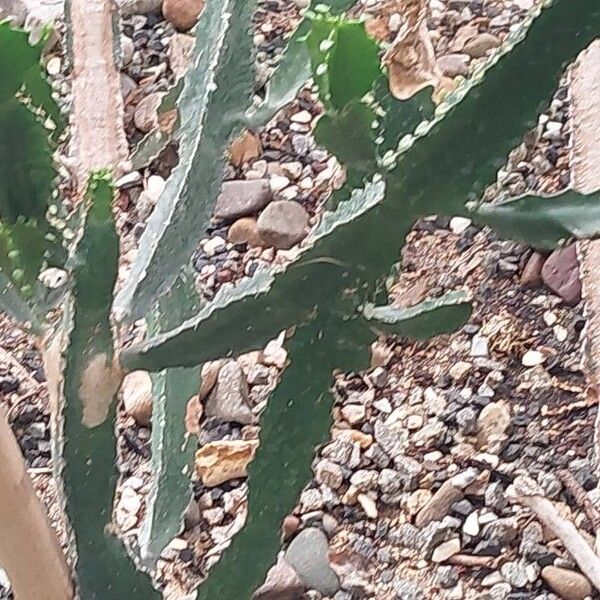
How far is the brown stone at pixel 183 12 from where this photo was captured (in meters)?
1.82

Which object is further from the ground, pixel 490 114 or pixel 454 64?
pixel 454 64

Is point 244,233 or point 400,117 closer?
point 400,117

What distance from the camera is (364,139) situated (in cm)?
63

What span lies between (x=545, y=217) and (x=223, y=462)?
77 cm

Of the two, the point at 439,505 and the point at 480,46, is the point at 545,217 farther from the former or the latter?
the point at 480,46

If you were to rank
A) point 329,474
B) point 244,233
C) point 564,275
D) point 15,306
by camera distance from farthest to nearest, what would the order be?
point 244,233, point 564,275, point 329,474, point 15,306

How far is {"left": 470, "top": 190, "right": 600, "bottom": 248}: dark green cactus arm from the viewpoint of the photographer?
0.61 m

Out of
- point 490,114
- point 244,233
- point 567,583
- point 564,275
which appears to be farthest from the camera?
point 244,233

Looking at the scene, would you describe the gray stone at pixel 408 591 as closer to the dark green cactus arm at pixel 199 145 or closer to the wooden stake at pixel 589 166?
the wooden stake at pixel 589 166

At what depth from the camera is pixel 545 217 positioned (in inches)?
24.2

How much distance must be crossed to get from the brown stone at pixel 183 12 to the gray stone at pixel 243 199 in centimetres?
38

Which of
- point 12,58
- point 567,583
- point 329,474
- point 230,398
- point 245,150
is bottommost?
point 567,583

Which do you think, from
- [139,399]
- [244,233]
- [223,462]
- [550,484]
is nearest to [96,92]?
[244,233]

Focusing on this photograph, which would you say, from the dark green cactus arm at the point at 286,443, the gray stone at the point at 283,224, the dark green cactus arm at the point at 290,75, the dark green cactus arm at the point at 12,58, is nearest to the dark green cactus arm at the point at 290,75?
the dark green cactus arm at the point at 290,75
